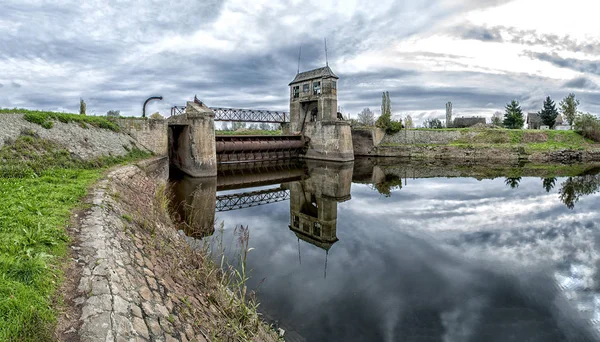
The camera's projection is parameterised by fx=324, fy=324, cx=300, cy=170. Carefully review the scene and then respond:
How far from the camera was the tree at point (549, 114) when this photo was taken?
173 ft

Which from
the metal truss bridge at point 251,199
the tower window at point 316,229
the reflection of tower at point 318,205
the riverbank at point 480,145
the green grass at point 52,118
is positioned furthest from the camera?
the riverbank at point 480,145

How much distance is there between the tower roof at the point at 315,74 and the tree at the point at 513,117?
1384 inches

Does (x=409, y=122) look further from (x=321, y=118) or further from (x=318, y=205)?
(x=318, y=205)

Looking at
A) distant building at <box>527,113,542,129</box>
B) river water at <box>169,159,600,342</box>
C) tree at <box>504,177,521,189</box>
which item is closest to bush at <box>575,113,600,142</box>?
distant building at <box>527,113,542,129</box>

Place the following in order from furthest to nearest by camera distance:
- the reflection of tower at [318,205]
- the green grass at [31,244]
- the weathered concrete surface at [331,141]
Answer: the weathered concrete surface at [331,141]
the reflection of tower at [318,205]
the green grass at [31,244]

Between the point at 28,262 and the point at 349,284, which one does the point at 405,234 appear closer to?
the point at 349,284

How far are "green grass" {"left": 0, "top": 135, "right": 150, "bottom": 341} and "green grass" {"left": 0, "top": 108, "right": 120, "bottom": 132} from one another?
11.8 feet

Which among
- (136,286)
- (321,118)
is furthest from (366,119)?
(136,286)

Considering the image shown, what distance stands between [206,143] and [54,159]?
27.7ft

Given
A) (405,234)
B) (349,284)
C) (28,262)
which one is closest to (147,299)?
(28,262)

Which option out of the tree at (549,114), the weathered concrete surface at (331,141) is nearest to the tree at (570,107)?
the tree at (549,114)

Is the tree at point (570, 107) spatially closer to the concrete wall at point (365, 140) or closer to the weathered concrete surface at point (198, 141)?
the concrete wall at point (365, 140)

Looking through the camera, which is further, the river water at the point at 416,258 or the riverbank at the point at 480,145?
the riverbank at the point at 480,145

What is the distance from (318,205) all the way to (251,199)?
3.20 meters
